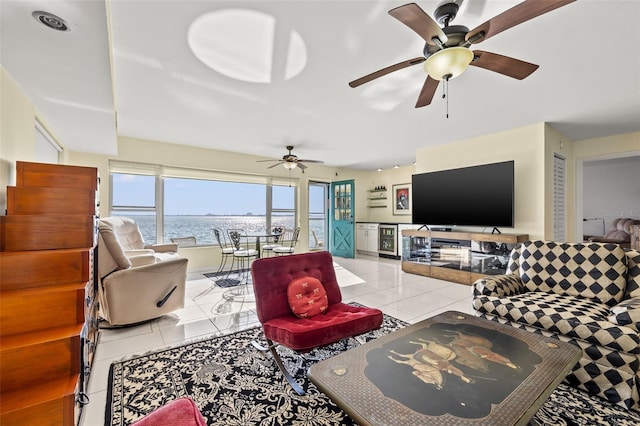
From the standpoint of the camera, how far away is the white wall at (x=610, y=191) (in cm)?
682

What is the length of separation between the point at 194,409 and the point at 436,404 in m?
0.92

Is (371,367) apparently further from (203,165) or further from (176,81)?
(203,165)

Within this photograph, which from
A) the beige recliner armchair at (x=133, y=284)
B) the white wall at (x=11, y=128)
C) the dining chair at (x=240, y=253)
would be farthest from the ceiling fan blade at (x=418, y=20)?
the dining chair at (x=240, y=253)

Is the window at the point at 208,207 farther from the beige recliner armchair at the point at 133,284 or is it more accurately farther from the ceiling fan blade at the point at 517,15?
the ceiling fan blade at the point at 517,15

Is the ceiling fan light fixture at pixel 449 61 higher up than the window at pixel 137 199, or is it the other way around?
the ceiling fan light fixture at pixel 449 61

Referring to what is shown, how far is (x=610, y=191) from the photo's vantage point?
281 inches

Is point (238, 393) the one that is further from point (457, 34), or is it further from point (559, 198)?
point (559, 198)

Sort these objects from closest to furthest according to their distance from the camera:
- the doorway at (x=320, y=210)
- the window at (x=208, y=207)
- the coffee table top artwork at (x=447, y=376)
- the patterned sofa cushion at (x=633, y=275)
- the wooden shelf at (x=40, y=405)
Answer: the coffee table top artwork at (x=447, y=376) < the wooden shelf at (x=40, y=405) < the patterned sofa cushion at (x=633, y=275) < the window at (x=208, y=207) < the doorway at (x=320, y=210)

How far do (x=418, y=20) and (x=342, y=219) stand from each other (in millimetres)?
6337

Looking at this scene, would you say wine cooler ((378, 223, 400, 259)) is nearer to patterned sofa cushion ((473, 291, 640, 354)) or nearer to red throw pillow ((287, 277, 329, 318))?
patterned sofa cushion ((473, 291, 640, 354))

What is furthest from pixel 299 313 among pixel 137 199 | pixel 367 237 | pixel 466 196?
pixel 367 237

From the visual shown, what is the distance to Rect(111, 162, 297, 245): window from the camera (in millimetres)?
4906

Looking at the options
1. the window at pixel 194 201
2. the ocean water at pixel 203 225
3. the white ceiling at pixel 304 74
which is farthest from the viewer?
the ocean water at pixel 203 225

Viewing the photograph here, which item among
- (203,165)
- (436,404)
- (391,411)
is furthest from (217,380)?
(203,165)
